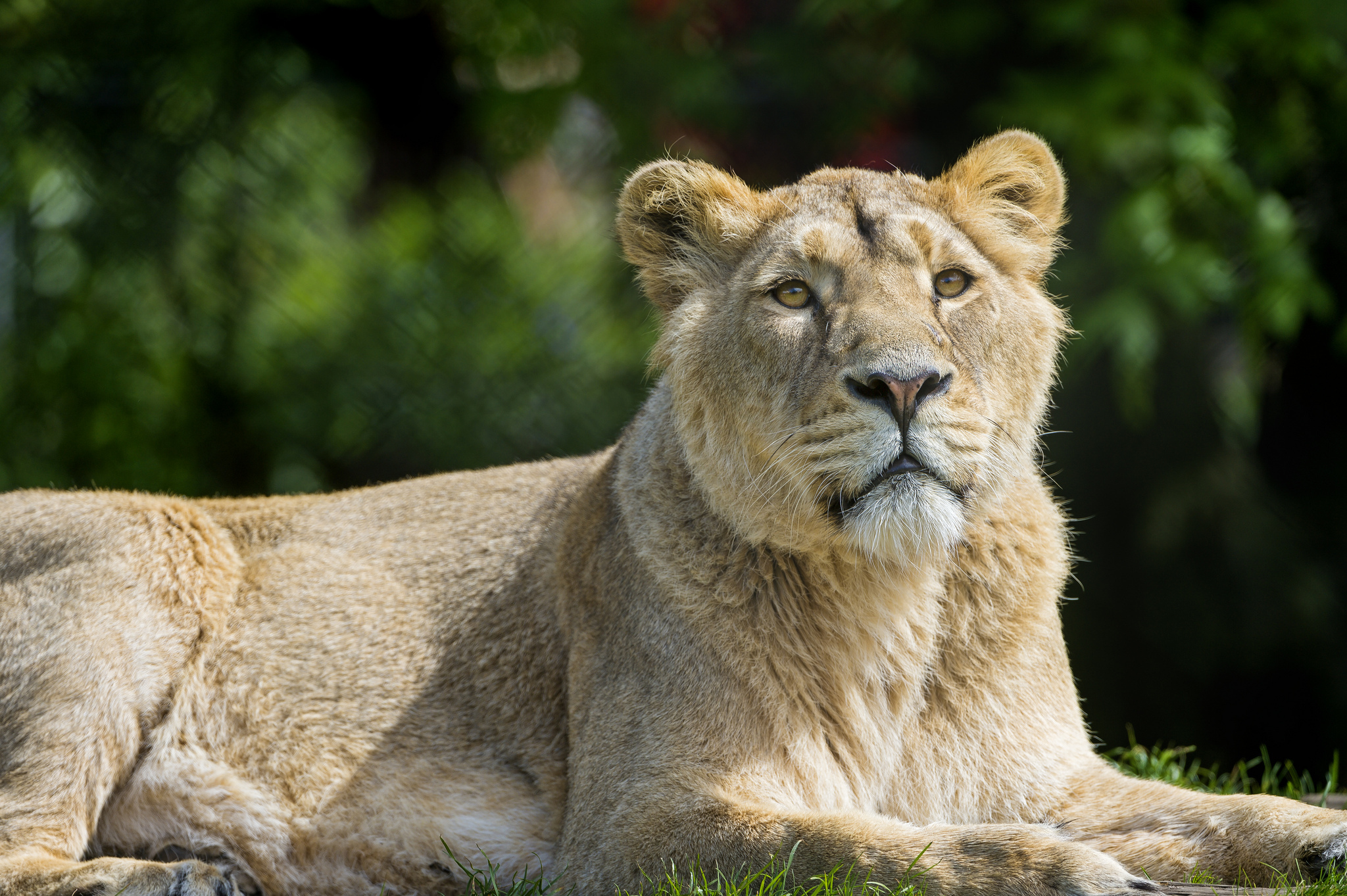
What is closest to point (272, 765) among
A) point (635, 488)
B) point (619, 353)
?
point (635, 488)

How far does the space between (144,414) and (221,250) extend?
1.30m

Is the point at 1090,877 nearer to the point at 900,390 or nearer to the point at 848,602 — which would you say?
the point at 848,602

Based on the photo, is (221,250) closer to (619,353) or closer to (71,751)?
(619,353)

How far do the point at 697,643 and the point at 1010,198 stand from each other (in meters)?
1.80

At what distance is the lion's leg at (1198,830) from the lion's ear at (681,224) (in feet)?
6.20

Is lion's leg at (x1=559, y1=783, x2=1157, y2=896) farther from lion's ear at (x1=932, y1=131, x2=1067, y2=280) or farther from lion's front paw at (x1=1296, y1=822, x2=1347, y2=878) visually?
lion's ear at (x1=932, y1=131, x2=1067, y2=280)

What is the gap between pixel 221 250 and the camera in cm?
986

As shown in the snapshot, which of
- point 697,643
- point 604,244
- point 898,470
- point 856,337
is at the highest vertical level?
point 604,244

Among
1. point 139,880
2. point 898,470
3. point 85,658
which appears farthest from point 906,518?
point 85,658

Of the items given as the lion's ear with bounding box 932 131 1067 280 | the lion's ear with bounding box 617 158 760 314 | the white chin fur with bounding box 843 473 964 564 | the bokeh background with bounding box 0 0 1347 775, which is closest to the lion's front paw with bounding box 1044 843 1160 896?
the white chin fur with bounding box 843 473 964 564

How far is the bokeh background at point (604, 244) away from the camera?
7465 millimetres

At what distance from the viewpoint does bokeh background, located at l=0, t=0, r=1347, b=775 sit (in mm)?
7465

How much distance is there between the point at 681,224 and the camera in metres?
4.36

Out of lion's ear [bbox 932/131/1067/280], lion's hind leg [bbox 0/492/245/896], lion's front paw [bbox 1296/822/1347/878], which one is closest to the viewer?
lion's front paw [bbox 1296/822/1347/878]
